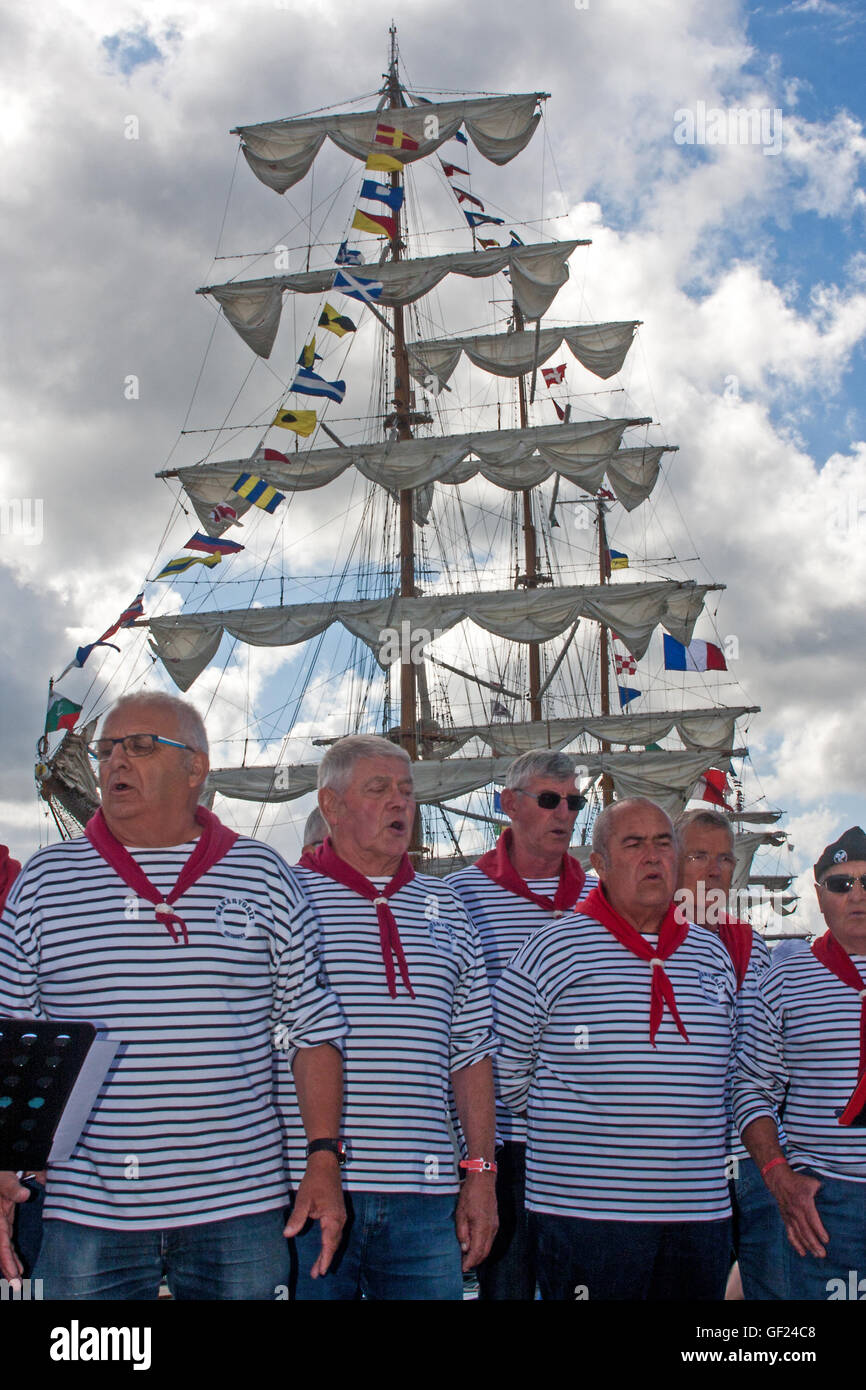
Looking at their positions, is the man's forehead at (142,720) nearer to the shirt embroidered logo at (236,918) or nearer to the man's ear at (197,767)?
the man's ear at (197,767)

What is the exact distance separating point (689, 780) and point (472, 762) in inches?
284

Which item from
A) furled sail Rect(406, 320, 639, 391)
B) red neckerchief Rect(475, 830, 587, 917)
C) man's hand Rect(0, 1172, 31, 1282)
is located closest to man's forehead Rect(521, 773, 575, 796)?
red neckerchief Rect(475, 830, 587, 917)

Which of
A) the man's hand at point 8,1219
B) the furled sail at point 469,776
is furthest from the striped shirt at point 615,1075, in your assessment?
the furled sail at point 469,776

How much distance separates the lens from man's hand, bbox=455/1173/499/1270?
11.3 feet

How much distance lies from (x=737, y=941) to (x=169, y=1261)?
8.38 feet

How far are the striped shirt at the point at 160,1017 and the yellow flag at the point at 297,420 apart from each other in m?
23.7

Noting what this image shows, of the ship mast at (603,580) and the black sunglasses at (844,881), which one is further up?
the ship mast at (603,580)

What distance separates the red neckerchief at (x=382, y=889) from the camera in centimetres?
357

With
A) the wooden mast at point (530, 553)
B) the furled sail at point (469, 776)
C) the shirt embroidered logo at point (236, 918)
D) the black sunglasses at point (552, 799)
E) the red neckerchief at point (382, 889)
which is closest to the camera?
the shirt embroidered logo at point (236, 918)

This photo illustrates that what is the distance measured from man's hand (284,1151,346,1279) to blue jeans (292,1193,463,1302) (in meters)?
0.33

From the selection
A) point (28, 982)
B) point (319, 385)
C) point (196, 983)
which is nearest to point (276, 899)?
point (196, 983)

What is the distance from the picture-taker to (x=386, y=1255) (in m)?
3.37

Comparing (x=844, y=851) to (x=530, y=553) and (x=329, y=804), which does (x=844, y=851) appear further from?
(x=530, y=553)

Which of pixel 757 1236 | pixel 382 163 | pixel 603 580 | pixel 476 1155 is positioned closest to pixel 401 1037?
pixel 476 1155
